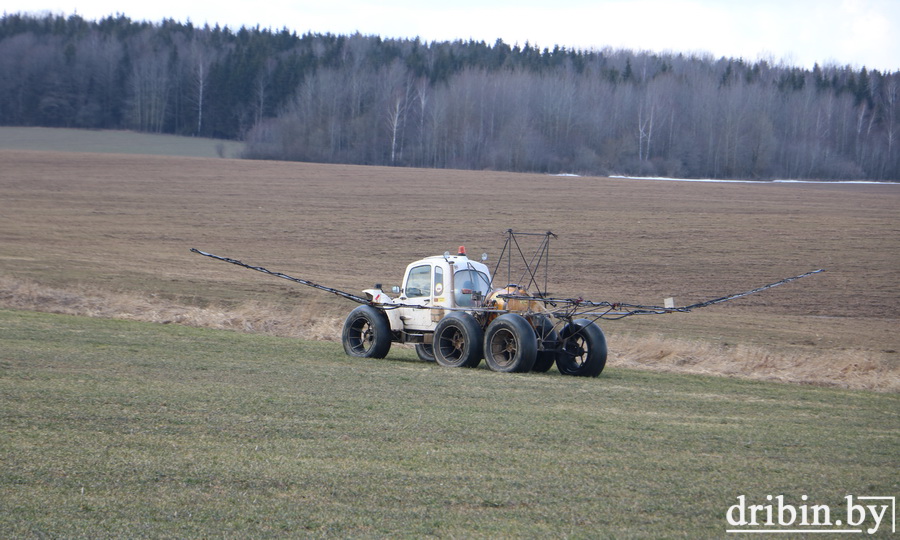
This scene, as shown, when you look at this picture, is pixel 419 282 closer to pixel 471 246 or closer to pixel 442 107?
pixel 471 246

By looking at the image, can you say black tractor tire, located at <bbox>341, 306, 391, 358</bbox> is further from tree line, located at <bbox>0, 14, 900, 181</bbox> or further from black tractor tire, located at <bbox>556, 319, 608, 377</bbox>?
tree line, located at <bbox>0, 14, 900, 181</bbox>

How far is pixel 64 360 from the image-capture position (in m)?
13.1

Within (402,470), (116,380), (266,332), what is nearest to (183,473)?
(402,470)

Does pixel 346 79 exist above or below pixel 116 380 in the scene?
above

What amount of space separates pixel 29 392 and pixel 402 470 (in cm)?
509

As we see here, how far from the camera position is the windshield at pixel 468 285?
650 inches

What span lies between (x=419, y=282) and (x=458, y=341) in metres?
1.57

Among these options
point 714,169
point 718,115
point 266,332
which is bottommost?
point 266,332

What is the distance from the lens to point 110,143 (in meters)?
85.9

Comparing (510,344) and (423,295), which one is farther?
(423,295)

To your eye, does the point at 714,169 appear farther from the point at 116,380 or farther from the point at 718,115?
the point at 116,380

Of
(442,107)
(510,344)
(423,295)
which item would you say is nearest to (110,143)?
(442,107)

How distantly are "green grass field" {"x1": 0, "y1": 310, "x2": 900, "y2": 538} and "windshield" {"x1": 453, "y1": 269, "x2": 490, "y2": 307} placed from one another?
2.50 m

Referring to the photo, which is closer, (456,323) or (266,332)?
(456,323)
